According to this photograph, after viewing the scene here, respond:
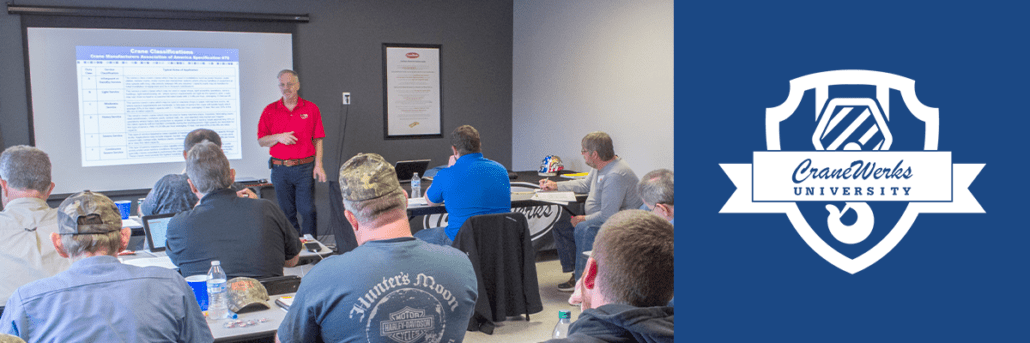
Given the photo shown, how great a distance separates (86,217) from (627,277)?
4.50 feet

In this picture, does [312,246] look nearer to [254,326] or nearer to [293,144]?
[254,326]

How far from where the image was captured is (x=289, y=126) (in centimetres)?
553

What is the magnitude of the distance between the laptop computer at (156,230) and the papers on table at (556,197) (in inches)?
86.8

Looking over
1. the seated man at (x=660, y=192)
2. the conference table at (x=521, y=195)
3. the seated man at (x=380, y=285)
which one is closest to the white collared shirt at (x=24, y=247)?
the seated man at (x=380, y=285)

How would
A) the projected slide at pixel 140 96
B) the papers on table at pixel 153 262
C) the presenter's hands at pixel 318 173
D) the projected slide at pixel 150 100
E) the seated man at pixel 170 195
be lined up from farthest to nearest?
1. the presenter's hands at pixel 318 173
2. the projected slide at pixel 150 100
3. the projected slide at pixel 140 96
4. the seated man at pixel 170 195
5. the papers on table at pixel 153 262

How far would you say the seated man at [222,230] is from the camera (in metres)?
2.48

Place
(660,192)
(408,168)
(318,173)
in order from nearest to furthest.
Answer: (660,192) < (408,168) < (318,173)

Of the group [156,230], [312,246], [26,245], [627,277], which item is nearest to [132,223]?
[156,230]

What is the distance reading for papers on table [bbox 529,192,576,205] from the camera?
174 inches

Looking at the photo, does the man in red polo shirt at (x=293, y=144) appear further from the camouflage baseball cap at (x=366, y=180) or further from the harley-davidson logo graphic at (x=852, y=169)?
the harley-davidson logo graphic at (x=852, y=169)

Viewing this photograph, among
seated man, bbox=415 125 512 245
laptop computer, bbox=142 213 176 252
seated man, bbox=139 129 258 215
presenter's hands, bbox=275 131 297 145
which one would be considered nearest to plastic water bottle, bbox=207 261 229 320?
laptop computer, bbox=142 213 176 252

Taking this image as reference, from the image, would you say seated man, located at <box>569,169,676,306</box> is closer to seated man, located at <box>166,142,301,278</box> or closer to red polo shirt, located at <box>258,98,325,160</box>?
seated man, located at <box>166,142,301,278</box>

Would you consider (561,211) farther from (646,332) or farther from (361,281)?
(646,332)

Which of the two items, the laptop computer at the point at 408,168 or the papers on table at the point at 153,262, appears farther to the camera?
the laptop computer at the point at 408,168
